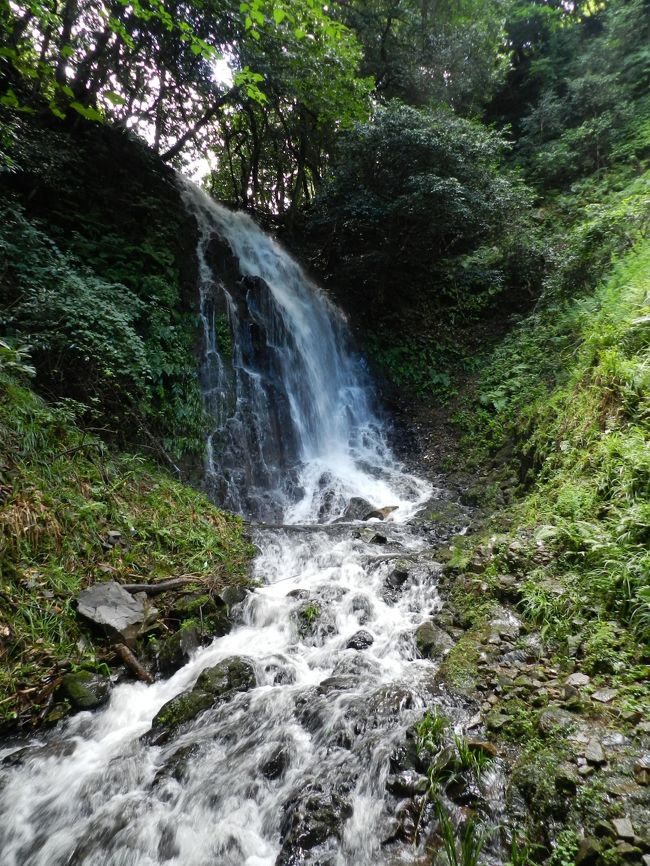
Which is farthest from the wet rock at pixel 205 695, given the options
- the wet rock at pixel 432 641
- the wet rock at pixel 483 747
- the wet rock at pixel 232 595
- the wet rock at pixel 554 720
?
the wet rock at pixel 554 720

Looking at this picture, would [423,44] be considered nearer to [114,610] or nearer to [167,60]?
[167,60]

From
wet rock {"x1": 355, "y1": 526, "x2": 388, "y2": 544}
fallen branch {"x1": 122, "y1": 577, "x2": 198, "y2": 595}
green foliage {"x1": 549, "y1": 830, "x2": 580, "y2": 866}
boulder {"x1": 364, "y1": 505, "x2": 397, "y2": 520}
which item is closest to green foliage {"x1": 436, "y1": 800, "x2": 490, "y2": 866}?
green foliage {"x1": 549, "y1": 830, "x2": 580, "y2": 866}

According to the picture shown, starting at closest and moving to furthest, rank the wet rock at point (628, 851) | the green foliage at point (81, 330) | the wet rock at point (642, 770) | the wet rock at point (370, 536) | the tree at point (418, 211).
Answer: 1. the wet rock at point (628, 851)
2. the wet rock at point (642, 770)
3. the green foliage at point (81, 330)
4. the wet rock at point (370, 536)
5. the tree at point (418, 211)

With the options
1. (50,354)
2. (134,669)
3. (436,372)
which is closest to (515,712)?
(134,669)

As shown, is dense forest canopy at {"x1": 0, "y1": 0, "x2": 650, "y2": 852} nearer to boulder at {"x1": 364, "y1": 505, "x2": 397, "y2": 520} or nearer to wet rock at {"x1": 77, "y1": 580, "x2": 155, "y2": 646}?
boulder at {"x1": 364, "y1": 505, "x2": 397, "y2": 520}

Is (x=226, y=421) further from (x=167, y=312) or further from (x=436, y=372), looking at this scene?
(x=436, y=372)

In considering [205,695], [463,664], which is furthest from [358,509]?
[205,695]

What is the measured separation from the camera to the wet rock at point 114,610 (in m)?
3.92

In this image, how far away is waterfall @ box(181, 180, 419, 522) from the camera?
8.36 meters

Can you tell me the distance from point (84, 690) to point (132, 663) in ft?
1.32

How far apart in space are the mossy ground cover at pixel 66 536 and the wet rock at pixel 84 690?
9 centimetres

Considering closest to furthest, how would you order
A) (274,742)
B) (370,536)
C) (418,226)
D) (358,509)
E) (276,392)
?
(274,742)
(370,536)
(358,509)
(276,392)
(418,226)

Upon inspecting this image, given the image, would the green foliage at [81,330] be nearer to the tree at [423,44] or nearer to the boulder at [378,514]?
the boulder at [378,514]

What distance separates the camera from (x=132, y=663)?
3822 mm
